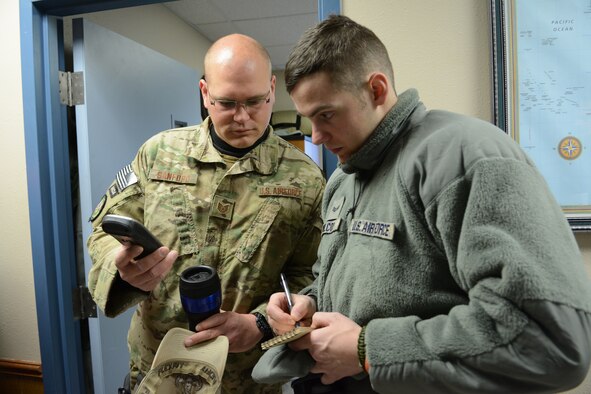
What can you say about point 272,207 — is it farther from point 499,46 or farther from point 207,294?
point 499,46

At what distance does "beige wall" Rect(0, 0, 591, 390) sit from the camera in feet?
3.76

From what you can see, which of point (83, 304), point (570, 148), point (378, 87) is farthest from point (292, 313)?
point (83, 304)

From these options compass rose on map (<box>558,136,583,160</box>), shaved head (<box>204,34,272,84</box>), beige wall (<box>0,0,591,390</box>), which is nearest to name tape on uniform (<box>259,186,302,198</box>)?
shaved head (<box>204,34,272,84</box>)

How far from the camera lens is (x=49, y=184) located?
155cm

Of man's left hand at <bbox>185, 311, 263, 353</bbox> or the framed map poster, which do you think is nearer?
man's left hand at <bbox>185, 311, 263, 353</bbox>

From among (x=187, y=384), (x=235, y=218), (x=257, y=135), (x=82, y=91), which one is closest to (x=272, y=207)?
(x=235, y=218)

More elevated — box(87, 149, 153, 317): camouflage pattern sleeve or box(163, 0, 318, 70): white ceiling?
box(163, 0, 318, 70): white ceiling

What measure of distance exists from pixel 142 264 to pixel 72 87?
39.7 inches

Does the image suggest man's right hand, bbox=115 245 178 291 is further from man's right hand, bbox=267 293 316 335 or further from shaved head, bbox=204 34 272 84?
shaved head, bbox=204 34 272 84

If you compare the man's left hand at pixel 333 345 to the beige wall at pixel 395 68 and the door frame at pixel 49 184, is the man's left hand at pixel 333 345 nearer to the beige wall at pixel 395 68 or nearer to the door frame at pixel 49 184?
the beige wall at pixel 395 68

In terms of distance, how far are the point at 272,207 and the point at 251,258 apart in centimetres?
15

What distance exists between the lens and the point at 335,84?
0.71 metres

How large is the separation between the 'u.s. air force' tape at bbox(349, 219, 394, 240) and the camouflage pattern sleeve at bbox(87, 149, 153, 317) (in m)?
0.64

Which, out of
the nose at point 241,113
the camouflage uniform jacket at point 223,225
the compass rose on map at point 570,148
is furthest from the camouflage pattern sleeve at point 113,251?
the compass rose on map at point 570,148
